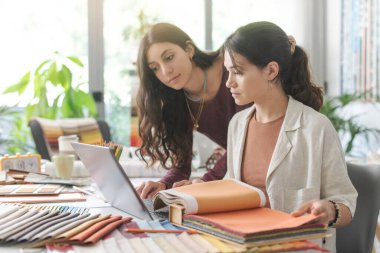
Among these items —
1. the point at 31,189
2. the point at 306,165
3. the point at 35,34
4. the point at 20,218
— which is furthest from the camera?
the point at 35,34

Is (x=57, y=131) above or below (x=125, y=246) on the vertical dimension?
below

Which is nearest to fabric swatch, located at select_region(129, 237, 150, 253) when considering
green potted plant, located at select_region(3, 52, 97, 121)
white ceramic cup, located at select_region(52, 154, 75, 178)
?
white ceramic cup, located at select_region(52, 154, 75, 178)

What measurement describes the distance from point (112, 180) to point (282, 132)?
0.50 metres

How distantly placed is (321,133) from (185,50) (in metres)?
0.79

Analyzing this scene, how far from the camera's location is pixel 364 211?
5.72ft

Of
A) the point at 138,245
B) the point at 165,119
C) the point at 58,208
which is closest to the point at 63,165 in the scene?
the point at 165,119

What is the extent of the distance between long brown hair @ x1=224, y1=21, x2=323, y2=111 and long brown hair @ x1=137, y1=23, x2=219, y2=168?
532 millimetres

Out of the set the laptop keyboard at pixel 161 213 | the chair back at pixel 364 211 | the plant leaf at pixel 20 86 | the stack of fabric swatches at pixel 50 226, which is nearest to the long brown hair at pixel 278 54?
the chair back at pixel 364 211

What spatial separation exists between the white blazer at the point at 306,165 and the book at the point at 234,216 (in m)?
0.20

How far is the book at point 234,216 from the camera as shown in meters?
1.11

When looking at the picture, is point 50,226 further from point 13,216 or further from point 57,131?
point 57,131

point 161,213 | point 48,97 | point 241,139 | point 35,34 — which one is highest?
point 35,34

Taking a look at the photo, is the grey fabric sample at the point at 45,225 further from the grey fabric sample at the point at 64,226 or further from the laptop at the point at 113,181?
the laptop at the point at 113,181

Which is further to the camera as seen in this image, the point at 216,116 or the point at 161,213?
the point at 216,116
